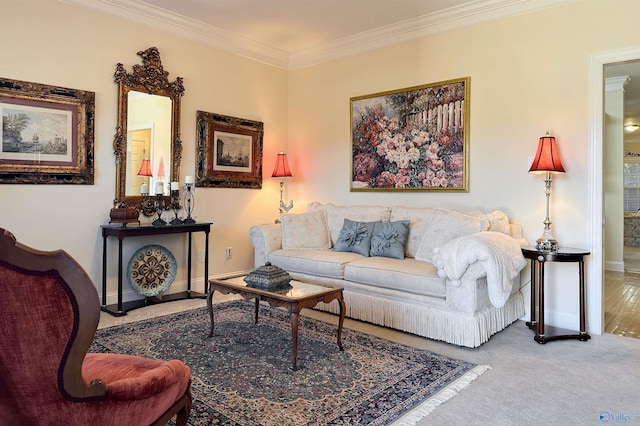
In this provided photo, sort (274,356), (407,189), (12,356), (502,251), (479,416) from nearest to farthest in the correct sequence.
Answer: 1. (12,356)
2. (479,416)
3. (274,356)
4. (502,251)
5. (407,189)

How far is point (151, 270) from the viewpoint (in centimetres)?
426

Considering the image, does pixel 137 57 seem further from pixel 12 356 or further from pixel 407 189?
pixel 12 356

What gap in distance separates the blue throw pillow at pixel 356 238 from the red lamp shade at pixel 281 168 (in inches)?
49.4

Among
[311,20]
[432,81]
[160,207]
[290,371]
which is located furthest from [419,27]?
[290,371]

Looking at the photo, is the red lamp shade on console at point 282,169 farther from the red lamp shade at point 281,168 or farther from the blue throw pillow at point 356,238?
the blue throw pillow at point 356,238

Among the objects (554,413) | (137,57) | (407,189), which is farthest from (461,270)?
(137,57)

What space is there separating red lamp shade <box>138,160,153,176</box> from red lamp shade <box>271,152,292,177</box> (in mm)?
1459

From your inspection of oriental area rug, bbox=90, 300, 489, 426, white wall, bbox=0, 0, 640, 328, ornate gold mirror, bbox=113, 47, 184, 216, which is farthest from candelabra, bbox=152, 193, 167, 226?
oriental area rug, bbox=90, 300, 489, 426

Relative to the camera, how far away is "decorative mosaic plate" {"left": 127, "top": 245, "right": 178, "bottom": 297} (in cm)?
413

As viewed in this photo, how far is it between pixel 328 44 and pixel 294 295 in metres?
3.46

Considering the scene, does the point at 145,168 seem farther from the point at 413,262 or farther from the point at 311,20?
the point at 413,262

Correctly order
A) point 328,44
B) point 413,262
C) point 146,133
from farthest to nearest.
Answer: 1. point 328,44
2. point 146,133
3. point 413,262

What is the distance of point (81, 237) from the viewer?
12.7 feet

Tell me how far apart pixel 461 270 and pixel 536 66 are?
1984 millimetres
